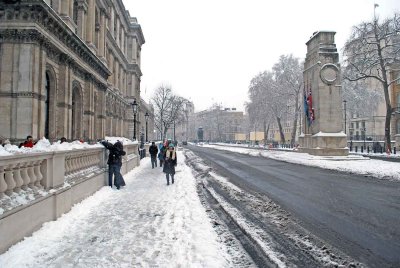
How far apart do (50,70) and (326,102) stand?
70.1 ft

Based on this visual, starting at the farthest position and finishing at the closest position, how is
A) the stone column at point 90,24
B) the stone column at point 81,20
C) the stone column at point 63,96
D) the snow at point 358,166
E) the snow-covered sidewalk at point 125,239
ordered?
the stone column at point 90,24
the stone column at point 81,20
the stone column at point 63,96
the snow at point 358,166
the snow-covered sidewalk at point 125,239

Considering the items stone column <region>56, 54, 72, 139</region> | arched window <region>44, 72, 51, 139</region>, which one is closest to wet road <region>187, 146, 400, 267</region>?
arched window <region>44, 72, 51, 139</region>

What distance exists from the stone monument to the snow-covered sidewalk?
20.5 m

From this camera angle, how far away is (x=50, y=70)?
20000 millimetres

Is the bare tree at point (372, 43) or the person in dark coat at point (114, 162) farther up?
the bare tree at point (372, 43)

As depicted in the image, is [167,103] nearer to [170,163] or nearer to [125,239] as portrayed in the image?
[170,163]


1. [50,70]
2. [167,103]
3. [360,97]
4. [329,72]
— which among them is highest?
[360,97]

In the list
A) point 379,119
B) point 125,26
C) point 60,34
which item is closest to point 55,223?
point 60,34

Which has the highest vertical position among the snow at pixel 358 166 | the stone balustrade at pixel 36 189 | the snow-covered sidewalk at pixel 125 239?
the stone balustrade at pixel 36 189

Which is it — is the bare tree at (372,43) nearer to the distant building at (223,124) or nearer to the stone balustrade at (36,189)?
the stone balustrade at (36,189)

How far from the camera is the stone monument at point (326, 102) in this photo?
26.4 meters

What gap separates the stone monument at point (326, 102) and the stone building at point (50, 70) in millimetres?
19345

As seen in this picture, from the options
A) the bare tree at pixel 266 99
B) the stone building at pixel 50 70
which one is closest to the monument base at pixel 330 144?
the stone building at pixel 50 70

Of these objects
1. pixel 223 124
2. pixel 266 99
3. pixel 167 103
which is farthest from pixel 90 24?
pixel 223 124
